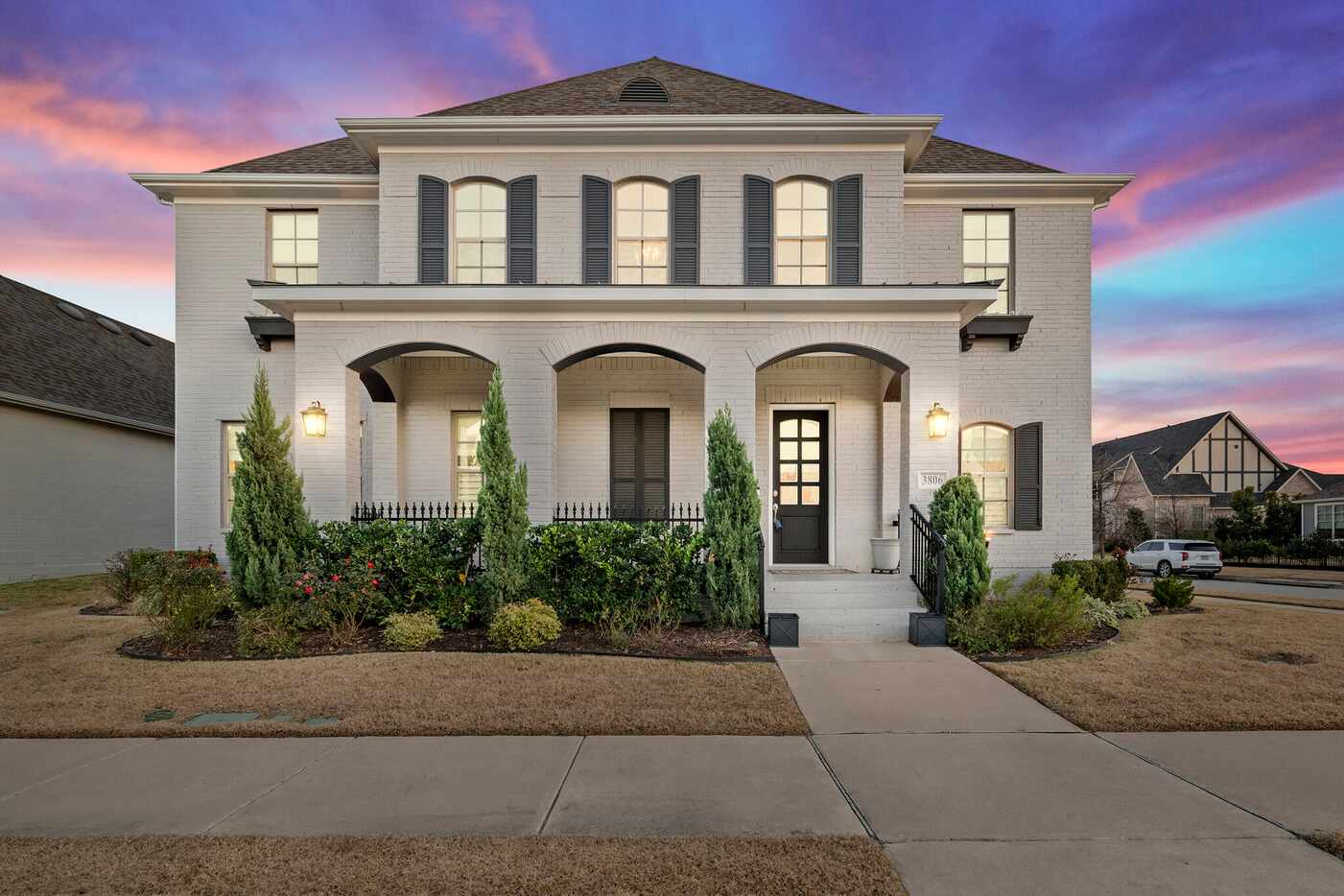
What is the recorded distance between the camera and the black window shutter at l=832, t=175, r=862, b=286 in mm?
10469

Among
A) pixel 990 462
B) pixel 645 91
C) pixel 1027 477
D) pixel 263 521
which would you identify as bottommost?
pixel 263 521

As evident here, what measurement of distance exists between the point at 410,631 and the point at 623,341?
467cm

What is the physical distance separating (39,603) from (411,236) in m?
9.30

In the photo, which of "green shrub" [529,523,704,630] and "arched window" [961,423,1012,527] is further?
"arched window" [961,423,1012,527]

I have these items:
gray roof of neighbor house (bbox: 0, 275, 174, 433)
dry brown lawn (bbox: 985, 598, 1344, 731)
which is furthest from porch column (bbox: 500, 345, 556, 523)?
gray roof of neighbor house (bbox: 0, 275, 174, 433)

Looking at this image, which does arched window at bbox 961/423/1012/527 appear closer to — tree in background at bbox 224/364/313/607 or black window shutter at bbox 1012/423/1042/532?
black window shutter at bbox 1012/423/1042/532

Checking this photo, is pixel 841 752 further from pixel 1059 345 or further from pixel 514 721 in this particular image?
pixel 1059 345

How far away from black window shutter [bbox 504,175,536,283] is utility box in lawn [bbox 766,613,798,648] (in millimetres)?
6415

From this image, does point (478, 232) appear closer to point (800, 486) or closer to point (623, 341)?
point (623, 341)

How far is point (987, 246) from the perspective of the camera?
37.6 feet

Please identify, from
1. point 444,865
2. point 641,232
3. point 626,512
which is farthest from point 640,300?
point 444,865

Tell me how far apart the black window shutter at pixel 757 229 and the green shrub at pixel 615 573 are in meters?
4.67

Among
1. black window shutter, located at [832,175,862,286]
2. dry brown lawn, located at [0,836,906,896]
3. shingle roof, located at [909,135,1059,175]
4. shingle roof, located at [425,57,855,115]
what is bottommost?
dry brown lawn, located at [0,836,906,896]

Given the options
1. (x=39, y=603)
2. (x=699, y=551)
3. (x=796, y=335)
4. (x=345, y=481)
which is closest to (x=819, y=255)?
(x=796, y=335)
